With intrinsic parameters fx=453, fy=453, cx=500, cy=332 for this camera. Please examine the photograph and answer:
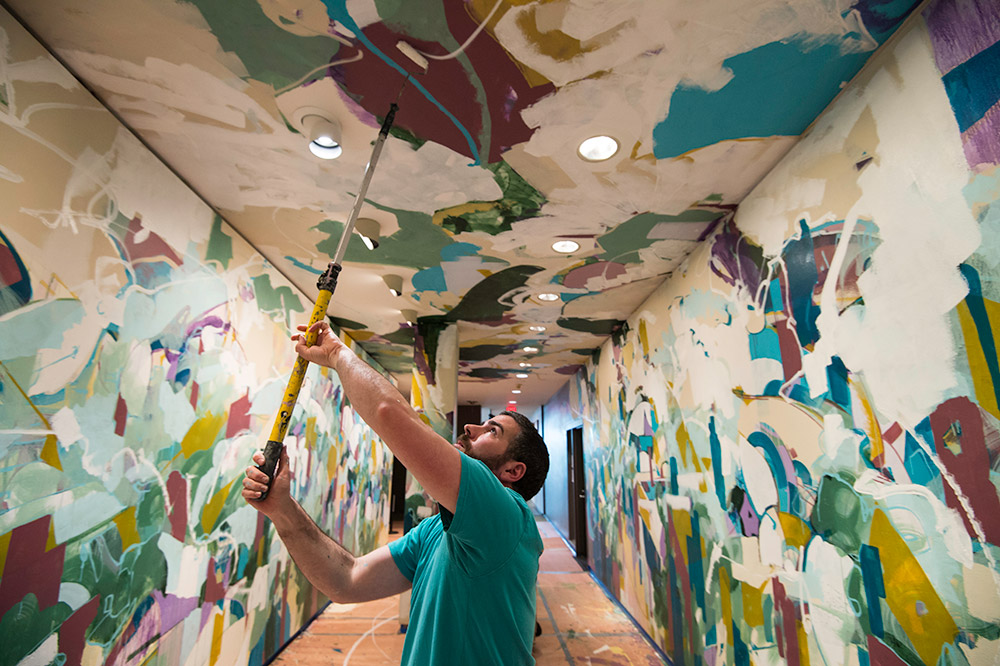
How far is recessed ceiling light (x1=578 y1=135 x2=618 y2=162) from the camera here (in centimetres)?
178

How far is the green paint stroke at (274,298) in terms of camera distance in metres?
2.87

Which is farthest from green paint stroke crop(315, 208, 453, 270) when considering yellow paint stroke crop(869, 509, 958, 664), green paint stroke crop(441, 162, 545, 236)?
yellow paint stroke crop(869, 509, 958, 664)

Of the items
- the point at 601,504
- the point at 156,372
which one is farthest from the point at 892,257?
the point at 601,504

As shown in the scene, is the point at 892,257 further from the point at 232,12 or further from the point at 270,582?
the point at 270,582

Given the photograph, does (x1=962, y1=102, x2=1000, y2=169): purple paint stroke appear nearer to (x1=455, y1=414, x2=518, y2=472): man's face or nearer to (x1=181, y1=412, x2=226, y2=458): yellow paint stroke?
(x1=455, y1=414, x2=518, y2=472): man's face

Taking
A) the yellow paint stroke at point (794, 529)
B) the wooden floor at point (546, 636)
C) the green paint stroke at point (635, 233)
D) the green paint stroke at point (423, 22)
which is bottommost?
the wooden floor at point (546, 636)

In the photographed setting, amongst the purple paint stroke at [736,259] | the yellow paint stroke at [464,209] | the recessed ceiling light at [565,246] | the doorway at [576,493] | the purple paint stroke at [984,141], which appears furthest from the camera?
the doorway at [576,493]

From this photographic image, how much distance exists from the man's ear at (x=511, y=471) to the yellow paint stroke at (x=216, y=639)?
224 cm

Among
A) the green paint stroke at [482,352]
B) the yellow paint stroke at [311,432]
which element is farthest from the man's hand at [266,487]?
the green paint stroke at [482,352]

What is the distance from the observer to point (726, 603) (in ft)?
7.93

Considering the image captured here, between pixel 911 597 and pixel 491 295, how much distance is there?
2689mm

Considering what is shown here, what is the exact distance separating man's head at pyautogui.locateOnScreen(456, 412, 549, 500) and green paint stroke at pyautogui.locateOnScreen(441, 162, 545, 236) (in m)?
1.13

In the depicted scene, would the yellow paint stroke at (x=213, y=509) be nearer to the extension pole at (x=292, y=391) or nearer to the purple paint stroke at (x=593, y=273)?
the extension pole at (x=292, y=391)

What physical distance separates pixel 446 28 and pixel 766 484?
221 cm
